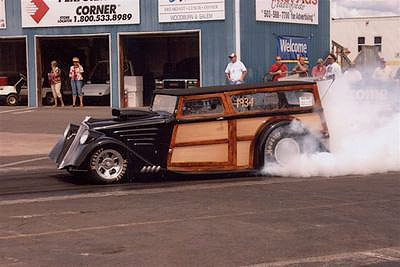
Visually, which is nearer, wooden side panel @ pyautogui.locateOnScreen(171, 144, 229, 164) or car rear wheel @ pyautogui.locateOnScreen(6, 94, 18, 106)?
wooden side panel @ pyautogui.locateOnScreen(171, 144, 229, 164)

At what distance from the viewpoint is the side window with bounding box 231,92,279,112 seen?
1123 centimetres

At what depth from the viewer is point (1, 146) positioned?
54.4ft

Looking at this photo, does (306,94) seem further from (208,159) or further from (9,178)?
(9,178)

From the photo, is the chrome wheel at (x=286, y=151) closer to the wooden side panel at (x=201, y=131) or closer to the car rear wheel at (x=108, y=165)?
the wooden side panel at (x=201, y=131)

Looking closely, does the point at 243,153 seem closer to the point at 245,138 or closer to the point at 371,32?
the point at 245,138

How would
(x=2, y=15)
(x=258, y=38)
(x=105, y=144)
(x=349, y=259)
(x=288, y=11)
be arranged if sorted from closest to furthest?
(x=349, y=259) < (x=105, y=144) < (x=258, y=38) < (x=288, y=11) < (x=2, y=15)

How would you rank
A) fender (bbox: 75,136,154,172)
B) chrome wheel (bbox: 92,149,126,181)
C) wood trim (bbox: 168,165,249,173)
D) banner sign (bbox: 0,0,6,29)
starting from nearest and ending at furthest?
1. fender (bbox: 75,136,154,172)
2. chrome wheel (bbox: 92,149,126,181)
3. wood trim (bbox: 168,165,249,173)
4. banner sign (bbox: 0,0,6,29)

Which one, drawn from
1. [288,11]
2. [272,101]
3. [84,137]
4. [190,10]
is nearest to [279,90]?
[272,101]

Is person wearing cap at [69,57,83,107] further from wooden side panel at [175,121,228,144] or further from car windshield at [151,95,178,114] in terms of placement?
wooden side panel at [175,121,228,144]

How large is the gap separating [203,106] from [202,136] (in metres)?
0.47

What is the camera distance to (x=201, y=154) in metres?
11.0

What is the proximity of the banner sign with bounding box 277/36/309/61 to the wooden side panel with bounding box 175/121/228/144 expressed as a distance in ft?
53.7

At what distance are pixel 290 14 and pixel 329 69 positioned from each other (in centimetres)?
879

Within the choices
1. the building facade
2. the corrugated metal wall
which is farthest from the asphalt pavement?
the corrugated metal wall
